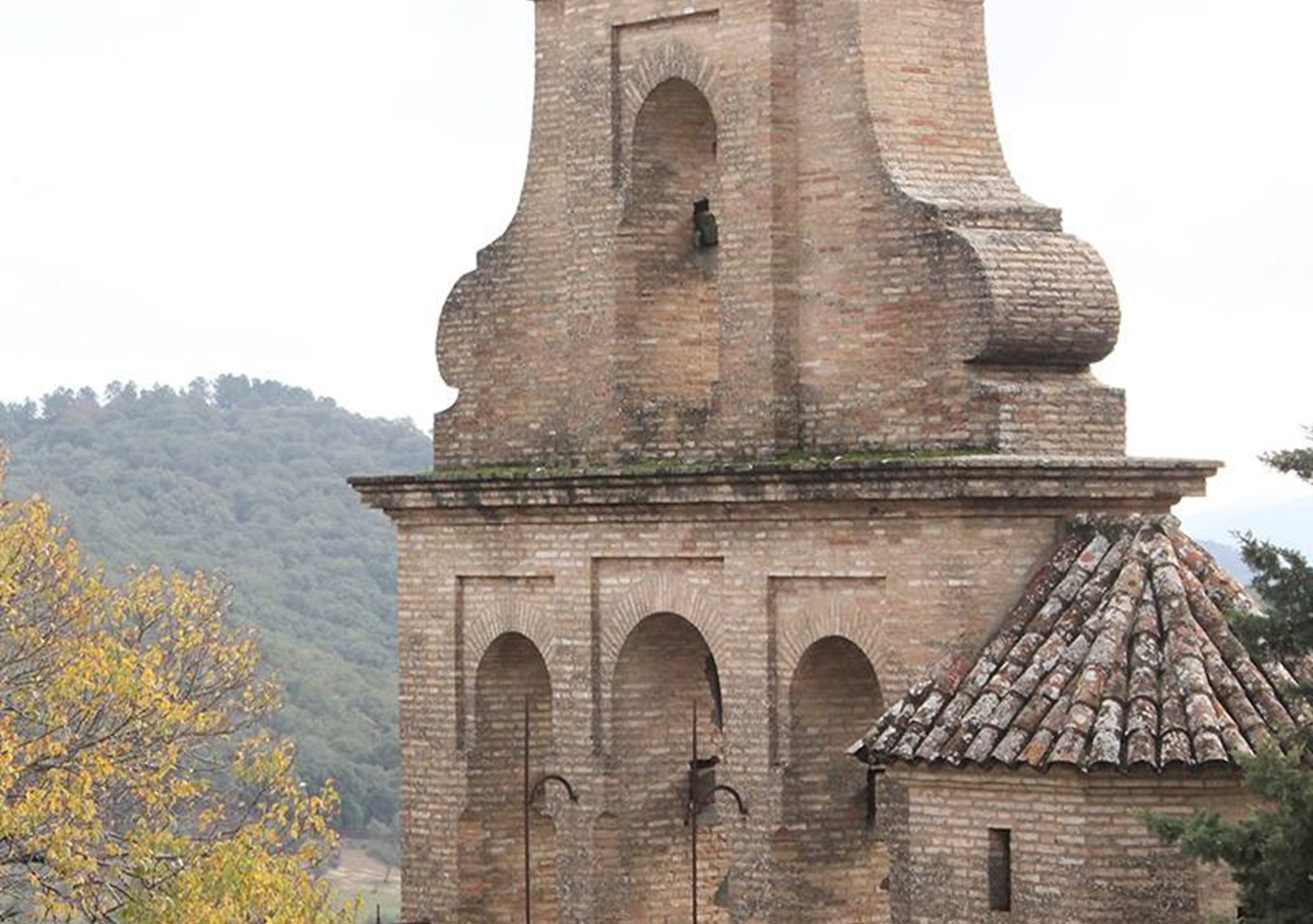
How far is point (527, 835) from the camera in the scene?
28703 mm

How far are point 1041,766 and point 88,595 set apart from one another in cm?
869

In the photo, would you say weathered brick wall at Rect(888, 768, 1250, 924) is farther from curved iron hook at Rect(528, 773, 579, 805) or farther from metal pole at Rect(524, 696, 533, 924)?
metal pole at Rect(524, 696, 533, 924)

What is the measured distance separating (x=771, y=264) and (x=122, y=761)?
248 inches

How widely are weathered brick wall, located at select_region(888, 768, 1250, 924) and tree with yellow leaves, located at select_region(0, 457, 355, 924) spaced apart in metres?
5.67

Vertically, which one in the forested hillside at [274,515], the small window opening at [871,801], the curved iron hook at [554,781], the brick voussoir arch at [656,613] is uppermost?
the forested hillside at [274,515]

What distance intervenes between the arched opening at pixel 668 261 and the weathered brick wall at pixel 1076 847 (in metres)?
4.90

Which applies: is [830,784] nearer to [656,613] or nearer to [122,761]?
[656,613]

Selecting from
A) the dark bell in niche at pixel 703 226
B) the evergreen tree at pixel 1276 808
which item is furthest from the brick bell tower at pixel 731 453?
the evergreen tree at pixel 1276 808

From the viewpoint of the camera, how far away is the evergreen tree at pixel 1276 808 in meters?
20.8

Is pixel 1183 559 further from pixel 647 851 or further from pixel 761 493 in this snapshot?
pixel 647 851

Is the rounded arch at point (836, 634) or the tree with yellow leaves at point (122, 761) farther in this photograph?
the tree with yellow leaves at point (122, 761)

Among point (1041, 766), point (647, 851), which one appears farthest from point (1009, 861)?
point (647, 851)

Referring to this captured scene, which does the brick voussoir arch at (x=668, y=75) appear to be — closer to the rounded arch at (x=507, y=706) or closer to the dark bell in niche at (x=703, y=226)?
the dark bell in niche at (x=703, y=226)

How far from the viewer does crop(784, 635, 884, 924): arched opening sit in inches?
1041
